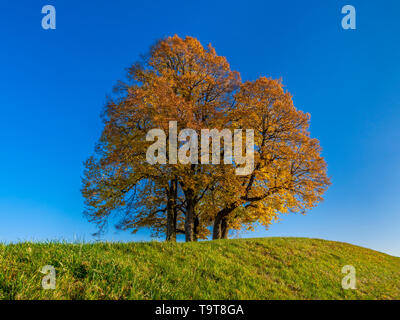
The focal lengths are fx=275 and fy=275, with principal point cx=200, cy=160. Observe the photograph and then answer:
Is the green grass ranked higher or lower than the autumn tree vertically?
lower

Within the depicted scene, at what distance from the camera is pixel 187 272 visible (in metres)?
7.62

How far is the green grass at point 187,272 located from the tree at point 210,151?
5.40 m

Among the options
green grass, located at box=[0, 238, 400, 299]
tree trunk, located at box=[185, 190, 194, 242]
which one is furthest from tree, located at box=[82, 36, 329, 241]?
green grass, located at box=[0, 238, 400, 299]

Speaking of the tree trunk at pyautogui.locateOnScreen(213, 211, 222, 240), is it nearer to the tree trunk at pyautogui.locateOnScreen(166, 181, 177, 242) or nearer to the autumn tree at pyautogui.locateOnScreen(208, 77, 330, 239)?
the autumn tree at pyautogui.locateOnScreen(208, 77, 330, 239)

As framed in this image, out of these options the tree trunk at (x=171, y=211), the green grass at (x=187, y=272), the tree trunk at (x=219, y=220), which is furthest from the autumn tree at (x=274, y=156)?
the green grass at (x=187, y=272)

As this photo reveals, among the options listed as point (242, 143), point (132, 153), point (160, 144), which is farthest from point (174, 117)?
point (242, 143)

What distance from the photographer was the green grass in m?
5.44

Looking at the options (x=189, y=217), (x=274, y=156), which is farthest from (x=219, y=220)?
(x=274, y=156)

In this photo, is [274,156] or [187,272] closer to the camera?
[187,272]

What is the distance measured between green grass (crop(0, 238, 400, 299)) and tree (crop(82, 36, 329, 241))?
17.7 ft

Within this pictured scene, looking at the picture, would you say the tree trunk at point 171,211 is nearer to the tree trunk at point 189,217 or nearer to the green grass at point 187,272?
the tree trunk at point 189,217

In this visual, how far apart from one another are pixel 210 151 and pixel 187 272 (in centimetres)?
998

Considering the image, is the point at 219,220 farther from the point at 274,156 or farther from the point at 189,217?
the point at 274,156
